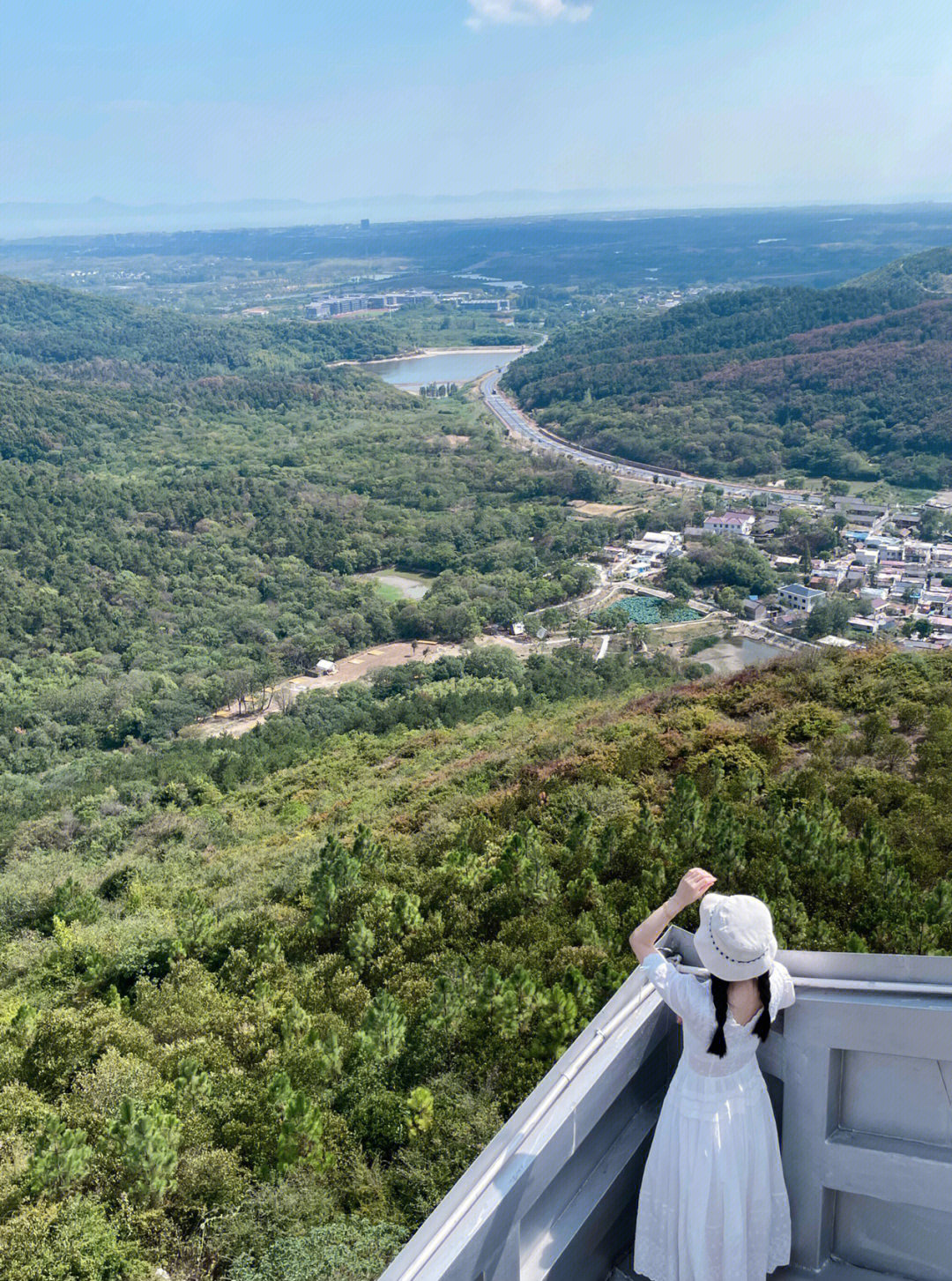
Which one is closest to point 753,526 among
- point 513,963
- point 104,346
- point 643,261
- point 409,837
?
point 409,837

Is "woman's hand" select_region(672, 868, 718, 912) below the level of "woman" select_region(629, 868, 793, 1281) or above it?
above

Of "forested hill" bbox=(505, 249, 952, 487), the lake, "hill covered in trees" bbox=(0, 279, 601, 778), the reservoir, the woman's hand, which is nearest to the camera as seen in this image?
the woman's hand

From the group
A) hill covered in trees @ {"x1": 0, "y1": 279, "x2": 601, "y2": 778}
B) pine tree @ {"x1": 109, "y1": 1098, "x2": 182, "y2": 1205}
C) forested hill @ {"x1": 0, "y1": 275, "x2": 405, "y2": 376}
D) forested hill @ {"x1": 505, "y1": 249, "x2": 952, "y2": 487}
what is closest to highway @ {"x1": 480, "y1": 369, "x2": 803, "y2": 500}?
forested hill @ {"x1": 505, "y1": 249, "x2": 952, "y2": 487}

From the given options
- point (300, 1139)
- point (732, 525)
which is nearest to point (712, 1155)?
point (300, 1139)

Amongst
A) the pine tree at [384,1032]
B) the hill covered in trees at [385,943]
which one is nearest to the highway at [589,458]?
the hill covered in trees at [385,943]

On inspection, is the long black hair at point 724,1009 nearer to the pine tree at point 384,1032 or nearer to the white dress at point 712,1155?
the white dress at point 712,1155

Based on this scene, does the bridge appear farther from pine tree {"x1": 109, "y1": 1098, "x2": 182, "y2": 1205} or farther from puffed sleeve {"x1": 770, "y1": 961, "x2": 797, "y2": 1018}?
pine tree {"x1": 109, "y1": 1098, "x2": 182, "y2": 1205}
